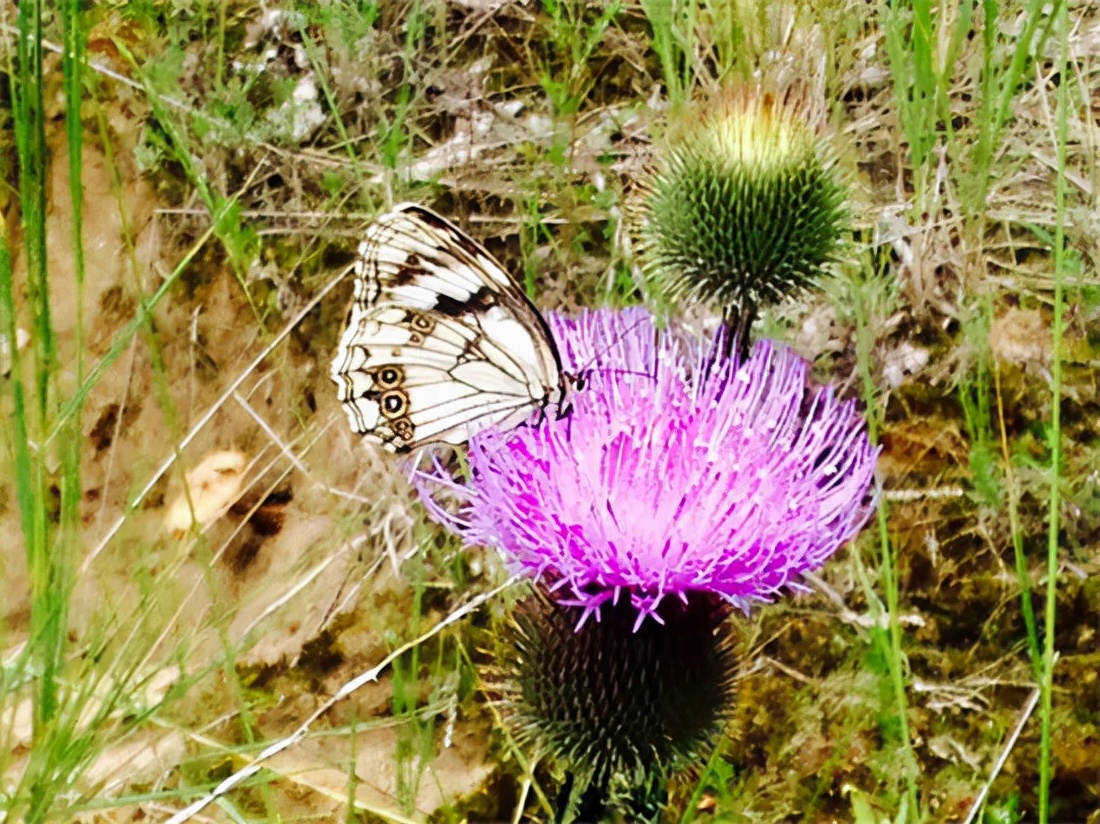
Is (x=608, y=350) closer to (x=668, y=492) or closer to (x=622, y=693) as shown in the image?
(x=668, y=492)

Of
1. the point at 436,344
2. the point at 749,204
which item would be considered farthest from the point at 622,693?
the point at 749,204

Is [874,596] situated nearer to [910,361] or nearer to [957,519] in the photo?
[957,519]

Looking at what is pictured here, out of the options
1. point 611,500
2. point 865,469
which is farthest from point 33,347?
point 865,469

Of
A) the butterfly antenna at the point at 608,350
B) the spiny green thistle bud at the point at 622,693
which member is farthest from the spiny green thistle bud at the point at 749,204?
the spiny green thistle bud at the point at 622,693

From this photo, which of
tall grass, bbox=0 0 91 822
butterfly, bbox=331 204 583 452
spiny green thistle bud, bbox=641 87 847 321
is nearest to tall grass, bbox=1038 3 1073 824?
spiny green thistle bud, bbox=641 87 847 321

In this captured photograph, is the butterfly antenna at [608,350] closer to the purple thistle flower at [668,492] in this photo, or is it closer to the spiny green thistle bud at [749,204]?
the purple thistle flower at [668,492]

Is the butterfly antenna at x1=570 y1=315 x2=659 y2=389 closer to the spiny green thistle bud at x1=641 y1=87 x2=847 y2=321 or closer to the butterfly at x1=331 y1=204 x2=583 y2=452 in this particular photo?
the butterfly at x1=331 y1=204 x2=583 y2=452
